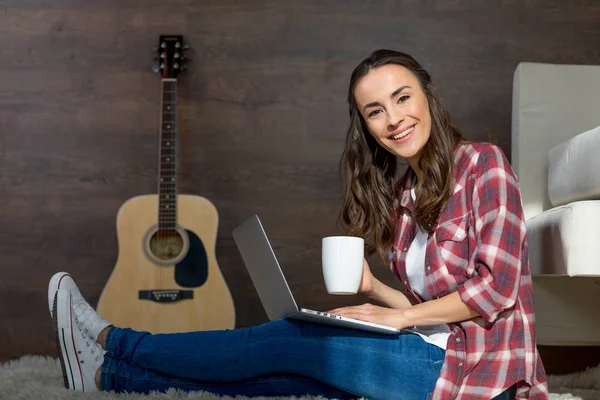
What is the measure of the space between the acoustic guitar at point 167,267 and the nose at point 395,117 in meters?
1.09

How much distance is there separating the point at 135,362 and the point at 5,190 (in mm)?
1353

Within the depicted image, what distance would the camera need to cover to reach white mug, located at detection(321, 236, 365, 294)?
1175 millimetres

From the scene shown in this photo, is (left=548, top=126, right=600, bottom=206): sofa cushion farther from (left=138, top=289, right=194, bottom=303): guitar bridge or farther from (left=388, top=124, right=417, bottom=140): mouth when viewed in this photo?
(left=138, top=289, right=194, bottom=303): guitar bridge

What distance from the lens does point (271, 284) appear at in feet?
4.05

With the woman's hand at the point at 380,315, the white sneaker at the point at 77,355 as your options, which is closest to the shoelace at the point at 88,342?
the white sneaker at the point at 77,355

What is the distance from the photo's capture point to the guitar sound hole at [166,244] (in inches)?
90.6

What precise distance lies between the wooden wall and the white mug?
1283mm

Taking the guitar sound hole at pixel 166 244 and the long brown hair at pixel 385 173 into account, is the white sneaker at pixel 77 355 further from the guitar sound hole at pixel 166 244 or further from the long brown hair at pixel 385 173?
the guitar sound hole at pixel 166 244

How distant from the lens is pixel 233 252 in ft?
8.08

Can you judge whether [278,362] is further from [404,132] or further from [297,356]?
[404,132]

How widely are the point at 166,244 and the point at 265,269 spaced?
45.0 inches

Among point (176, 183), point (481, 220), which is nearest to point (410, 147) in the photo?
point (481, 220)

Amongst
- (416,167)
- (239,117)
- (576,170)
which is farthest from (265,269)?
(239,117)

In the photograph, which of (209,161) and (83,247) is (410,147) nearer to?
(209,161)
